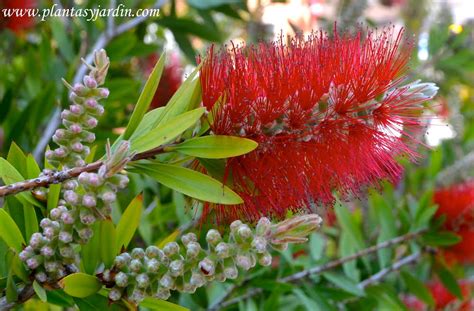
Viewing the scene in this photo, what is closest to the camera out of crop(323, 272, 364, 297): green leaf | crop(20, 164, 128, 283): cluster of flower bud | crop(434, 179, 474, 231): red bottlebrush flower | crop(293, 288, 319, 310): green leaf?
crop(20, 164, 128, 283): cluster of flower bud

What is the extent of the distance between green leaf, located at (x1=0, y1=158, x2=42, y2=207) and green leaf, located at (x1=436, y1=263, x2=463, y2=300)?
106 centimetres

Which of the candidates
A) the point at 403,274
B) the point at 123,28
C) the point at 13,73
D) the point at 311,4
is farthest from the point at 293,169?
the point at 311,4

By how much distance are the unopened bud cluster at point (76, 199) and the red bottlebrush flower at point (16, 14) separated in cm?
107

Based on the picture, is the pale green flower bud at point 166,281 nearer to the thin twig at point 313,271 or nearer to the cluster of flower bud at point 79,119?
the cluster of flower bud at point 79,119

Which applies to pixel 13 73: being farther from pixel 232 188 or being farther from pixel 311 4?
pixel 311 4

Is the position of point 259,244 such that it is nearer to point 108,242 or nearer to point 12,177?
point 108,242

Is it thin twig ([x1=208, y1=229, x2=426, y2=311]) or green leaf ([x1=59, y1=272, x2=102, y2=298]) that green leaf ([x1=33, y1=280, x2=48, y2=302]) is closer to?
green leaf ([x1=59, y1=272, x2=102, y2=298])

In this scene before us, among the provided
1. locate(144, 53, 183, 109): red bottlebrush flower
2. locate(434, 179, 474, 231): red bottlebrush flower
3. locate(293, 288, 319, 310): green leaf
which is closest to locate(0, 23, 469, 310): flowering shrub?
locate(293, 288, 319, 310): green leaf

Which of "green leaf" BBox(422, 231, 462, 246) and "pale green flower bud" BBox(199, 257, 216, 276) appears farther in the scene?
"green leaf" BBox(422, 231, 462, 246)

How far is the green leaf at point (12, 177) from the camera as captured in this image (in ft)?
2.41

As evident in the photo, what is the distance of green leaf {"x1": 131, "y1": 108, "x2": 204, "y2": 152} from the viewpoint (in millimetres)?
703

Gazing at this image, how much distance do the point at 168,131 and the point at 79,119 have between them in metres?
0.10

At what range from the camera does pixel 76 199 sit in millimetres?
626

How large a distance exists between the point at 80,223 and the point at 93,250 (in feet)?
0.35
